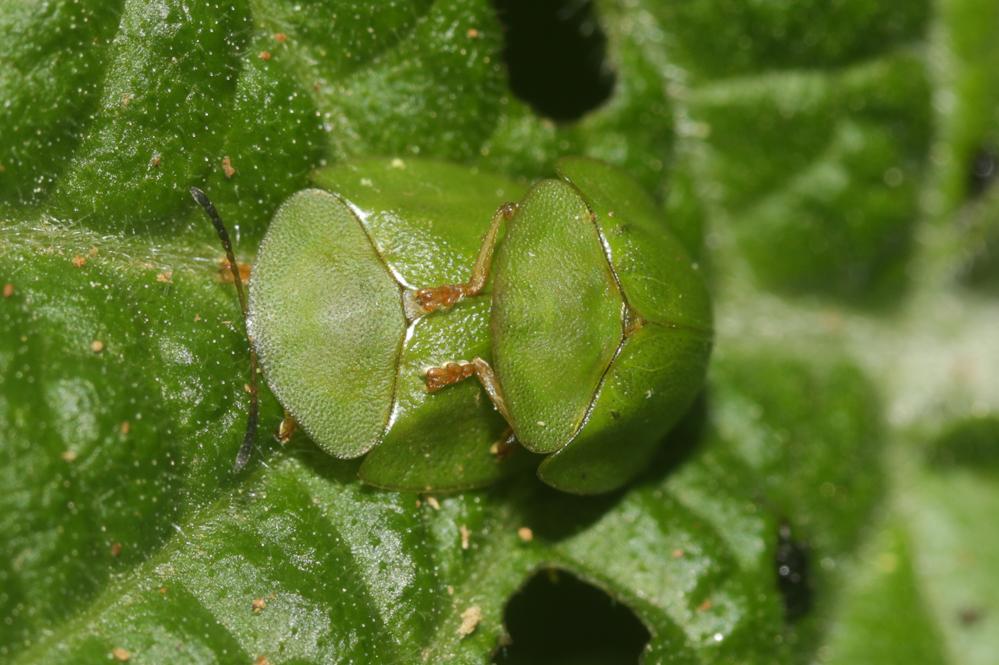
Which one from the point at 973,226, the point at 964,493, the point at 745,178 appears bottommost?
the point at 964,493

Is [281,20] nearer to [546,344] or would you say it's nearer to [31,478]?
[546,344]

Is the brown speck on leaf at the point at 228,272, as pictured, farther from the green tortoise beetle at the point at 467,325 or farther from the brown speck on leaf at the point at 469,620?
the brown speck on leaf at the point at 469,620

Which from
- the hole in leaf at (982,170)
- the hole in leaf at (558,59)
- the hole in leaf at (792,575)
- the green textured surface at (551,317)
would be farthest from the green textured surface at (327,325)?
the hole in leaf at (982,170)

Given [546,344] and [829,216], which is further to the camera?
[829,216]

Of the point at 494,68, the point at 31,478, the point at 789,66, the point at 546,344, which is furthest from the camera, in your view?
the point at 789,66

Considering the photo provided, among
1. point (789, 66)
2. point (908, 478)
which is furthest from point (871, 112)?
point (908, 478)

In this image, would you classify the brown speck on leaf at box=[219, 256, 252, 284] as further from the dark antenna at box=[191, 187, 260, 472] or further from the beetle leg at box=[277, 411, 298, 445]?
the beetle leg at box=[277, 411, 298, 445]

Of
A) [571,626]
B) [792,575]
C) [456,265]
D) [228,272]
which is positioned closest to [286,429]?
[228,272]

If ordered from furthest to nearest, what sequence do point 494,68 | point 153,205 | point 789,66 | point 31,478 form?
point 789,66 < point 494,68 < point 153,205 < point 31,478
